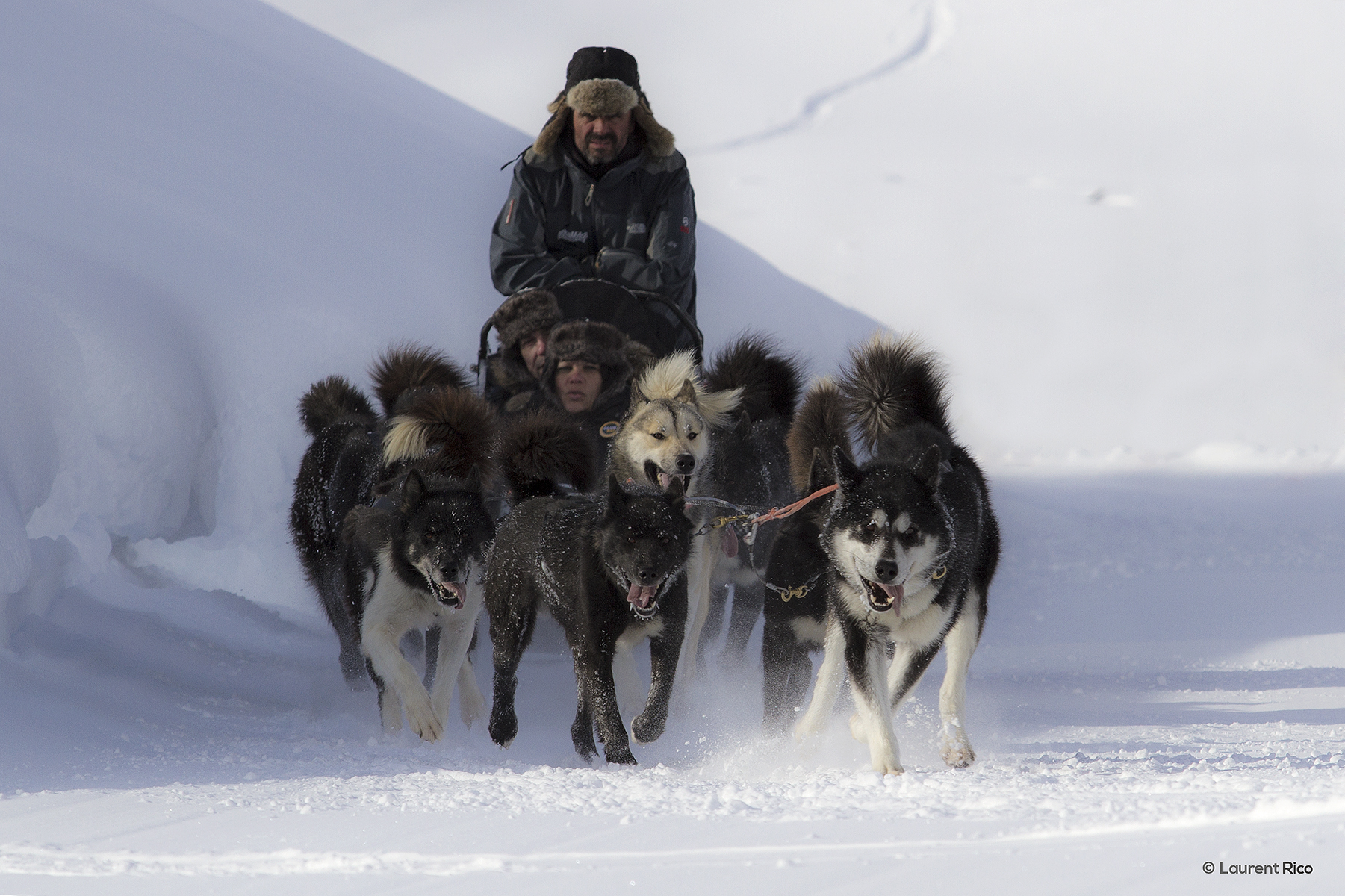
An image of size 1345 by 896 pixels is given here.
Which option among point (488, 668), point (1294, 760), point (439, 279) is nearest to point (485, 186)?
point (439, 279)

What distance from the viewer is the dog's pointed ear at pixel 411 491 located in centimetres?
356

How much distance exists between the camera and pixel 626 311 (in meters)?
4.73

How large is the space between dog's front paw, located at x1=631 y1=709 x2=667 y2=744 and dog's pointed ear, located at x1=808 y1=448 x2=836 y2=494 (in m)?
0.83

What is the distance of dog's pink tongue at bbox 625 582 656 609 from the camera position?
313 centimetres

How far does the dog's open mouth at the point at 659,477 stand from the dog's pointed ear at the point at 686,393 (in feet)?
0.83

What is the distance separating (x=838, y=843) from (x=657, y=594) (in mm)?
1257

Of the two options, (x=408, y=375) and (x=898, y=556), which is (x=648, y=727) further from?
(x=408, y=375)

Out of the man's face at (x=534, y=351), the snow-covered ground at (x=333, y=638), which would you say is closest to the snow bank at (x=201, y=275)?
the snow-covered ground at (x=333, y=638)

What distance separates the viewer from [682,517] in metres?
3.27

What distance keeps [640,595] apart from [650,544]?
5.4 inches

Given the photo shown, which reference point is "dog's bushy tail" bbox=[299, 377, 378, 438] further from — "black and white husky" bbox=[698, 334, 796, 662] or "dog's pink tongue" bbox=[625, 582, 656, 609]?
"dog's pink tongue" bbox=[625, 582, 656, 609]

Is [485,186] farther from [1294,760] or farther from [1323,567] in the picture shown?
[1294,760]

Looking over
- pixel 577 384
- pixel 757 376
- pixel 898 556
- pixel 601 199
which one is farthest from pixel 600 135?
pixel 898 556

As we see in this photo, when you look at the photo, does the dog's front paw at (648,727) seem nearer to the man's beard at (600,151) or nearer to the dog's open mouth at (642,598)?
the dog's open mouth at (642,598)
